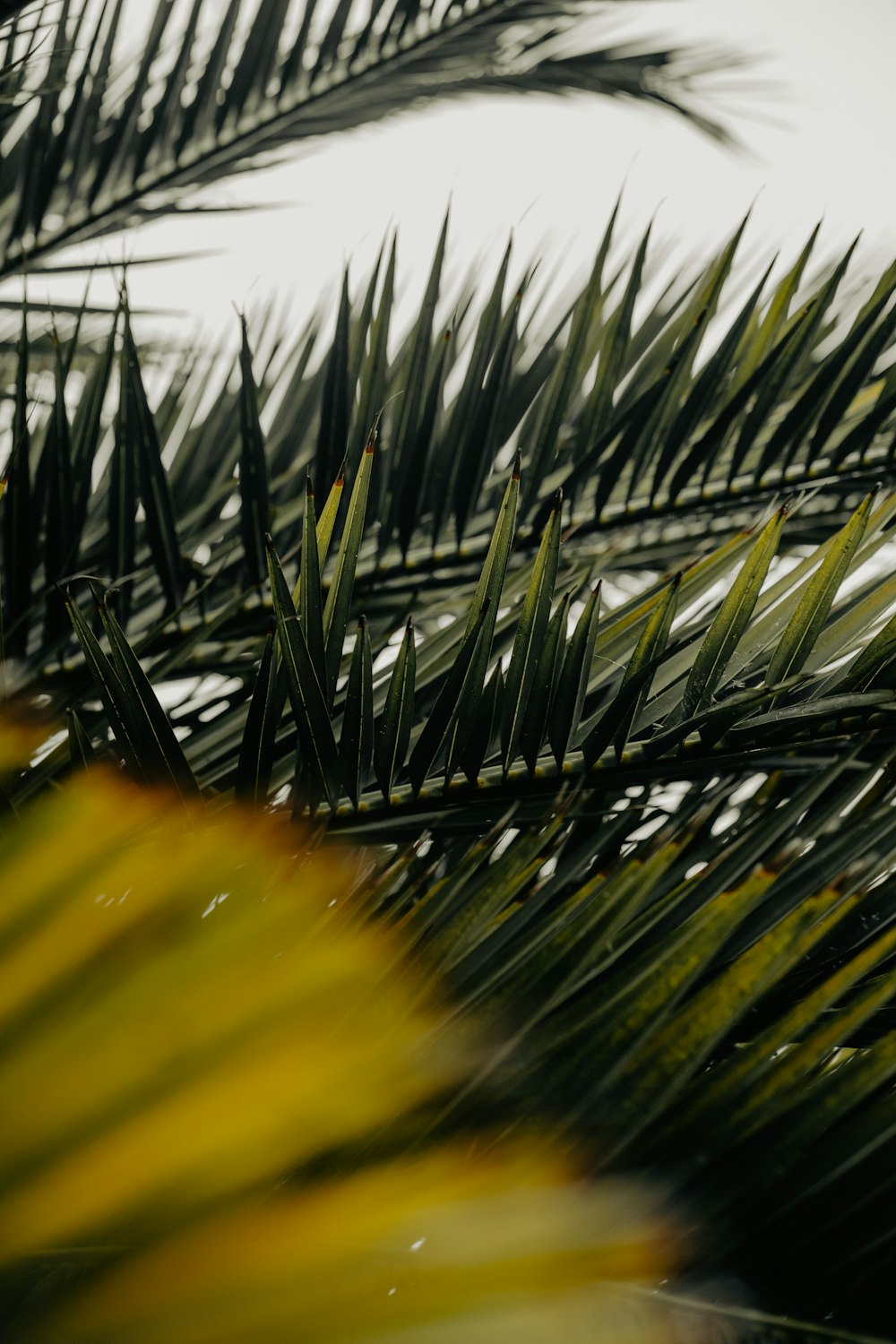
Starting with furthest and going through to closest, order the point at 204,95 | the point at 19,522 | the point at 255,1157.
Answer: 1. the point at 204,95
2. the point at 19,522
3. the point at 255,1157

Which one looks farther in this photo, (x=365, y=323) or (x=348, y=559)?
(x=365, y=323)

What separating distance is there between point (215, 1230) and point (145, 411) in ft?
2.05

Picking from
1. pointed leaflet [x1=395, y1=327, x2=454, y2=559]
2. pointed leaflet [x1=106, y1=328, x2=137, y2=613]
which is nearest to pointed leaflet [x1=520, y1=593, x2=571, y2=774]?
pointed leaflet [x1=395, y1=327, x2=454, y2=559]

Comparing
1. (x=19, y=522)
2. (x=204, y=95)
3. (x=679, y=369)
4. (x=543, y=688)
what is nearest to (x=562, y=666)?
(x=543, y=688)

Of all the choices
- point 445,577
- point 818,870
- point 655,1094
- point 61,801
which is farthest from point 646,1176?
point 445,577

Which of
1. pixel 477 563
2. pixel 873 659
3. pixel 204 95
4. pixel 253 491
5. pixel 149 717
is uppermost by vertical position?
pixel 204 95

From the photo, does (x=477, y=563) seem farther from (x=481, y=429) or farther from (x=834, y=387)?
(x=834, y=387)

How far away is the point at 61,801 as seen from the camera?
2.03 ft

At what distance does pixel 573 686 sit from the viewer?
61 centimetres

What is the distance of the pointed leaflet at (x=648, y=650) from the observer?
1.90ft

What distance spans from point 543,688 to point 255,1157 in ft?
1.04

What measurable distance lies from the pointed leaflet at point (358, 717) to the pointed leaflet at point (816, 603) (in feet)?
0.84

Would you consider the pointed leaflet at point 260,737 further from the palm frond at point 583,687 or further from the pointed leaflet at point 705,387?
the pointed leaflet at point 705,387

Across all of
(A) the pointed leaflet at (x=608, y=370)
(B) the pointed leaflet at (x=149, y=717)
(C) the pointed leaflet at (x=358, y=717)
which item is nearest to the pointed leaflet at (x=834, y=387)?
(A) the pointed leaflet at (x=608, y=370)
